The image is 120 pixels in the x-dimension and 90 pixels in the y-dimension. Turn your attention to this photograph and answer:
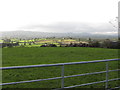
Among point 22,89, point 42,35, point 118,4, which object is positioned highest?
point 118,4

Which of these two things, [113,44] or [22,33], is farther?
[113,44]

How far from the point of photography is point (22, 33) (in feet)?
57.3

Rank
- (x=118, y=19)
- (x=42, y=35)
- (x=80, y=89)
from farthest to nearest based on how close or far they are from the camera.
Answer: (x=42, y=35), (x=118, y=19), (x=80, y=89)

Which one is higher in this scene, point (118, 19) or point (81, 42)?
point (118, 19)

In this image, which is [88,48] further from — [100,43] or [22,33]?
[22,33]

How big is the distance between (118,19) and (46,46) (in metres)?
18.7

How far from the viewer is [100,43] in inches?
1083

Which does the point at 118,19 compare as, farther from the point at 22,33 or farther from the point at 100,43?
the point at 100,43

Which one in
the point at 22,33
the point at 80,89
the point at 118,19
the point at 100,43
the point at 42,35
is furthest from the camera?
the point at 100,43

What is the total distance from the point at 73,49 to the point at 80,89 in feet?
79.2

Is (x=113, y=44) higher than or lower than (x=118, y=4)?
lower

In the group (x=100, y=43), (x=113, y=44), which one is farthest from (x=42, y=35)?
(x=100, y=43)

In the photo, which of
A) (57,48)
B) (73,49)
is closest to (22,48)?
(57,48)

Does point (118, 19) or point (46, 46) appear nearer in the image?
point (118, 19)
